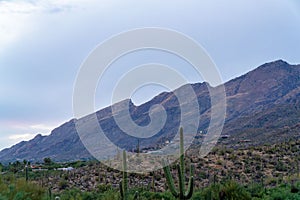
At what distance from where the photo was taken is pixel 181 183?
13.7 metres

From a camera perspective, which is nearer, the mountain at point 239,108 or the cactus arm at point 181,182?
the cactus arm at point 181,182

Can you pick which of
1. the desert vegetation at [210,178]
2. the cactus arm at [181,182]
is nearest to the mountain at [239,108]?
the desert vegetation at [210,178]

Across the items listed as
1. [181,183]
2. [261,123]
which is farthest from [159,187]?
[261,123]

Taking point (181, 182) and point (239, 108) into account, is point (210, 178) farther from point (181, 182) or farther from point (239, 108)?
point (239, 108)

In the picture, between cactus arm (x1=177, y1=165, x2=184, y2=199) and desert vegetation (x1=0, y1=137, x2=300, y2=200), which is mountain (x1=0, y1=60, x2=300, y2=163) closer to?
desert vegetation (x1=0, y1=137, x2=300, y2=200)

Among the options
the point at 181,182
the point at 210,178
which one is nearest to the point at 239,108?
the point at 210,178

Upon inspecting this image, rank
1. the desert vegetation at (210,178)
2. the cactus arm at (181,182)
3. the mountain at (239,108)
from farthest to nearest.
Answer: the mountain at (239,108), the desert vegetation at (210,178), the cactus arm at (181,182)

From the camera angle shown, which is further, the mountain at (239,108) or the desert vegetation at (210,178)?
the mountain at (239,108)

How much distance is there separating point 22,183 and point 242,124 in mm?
88601

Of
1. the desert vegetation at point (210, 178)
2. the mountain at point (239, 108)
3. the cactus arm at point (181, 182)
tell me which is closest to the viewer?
the cactus arm at point (181, 182)

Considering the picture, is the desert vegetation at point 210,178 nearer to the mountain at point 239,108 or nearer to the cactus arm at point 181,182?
the cactus arm at point 181,182

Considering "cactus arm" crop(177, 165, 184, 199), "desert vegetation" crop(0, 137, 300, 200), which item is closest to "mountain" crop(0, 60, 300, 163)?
"desert vegetation" crop(0, 137, 300, 200)

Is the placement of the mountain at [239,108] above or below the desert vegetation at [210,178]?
above

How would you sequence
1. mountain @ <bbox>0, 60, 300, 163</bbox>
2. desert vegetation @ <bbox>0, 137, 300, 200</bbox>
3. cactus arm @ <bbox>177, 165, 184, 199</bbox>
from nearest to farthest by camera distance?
cactus arm @ <bbox>177, 165, 184, 199</bbox>, desert vegetation @ <bbox>0, 137, 300, 200</bbox>, mountain @ <bbox>0, 60, 300, 163</bbox>
